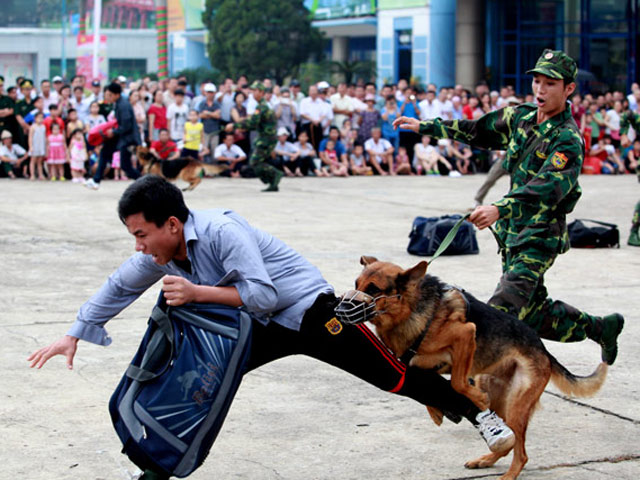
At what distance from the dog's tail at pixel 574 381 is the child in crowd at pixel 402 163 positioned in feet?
54.4

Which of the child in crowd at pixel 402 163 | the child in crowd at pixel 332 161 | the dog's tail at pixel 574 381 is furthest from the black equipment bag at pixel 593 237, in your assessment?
the child in crowd at pixel 402 163

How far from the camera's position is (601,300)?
7.81 metres

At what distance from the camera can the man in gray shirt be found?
3.42 m

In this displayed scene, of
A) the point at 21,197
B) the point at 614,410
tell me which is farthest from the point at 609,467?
the point at 21,197

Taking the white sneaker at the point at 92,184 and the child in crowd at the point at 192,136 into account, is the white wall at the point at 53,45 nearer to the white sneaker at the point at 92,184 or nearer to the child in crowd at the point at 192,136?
the child in crowd at the point at 192,136

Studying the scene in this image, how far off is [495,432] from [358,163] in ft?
55.2

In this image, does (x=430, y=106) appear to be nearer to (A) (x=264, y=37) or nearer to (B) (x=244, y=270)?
(B) (x=244, y=270)

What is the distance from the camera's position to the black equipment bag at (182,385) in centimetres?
326

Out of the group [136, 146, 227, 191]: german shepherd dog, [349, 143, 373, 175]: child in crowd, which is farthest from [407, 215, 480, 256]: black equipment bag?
[349, 143, 373, 175]: child in crowd

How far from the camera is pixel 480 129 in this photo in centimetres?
505

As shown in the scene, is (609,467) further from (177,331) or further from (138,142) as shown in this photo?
(138,142)

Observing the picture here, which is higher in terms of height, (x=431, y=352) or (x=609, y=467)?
(x=431, y=352)

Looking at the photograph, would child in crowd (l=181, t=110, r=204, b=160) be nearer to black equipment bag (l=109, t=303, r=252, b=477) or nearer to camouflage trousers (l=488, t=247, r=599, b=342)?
camouflage trousers (l=488, t=247, r=599, b=342)

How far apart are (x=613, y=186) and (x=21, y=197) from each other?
10.6 m
